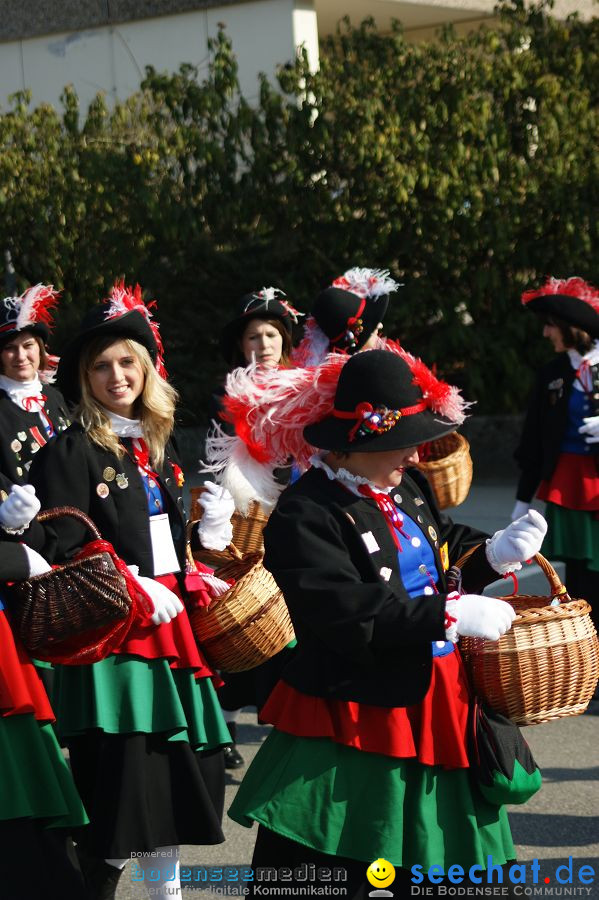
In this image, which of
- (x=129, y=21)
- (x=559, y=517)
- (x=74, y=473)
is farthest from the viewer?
(x=129, y=21)

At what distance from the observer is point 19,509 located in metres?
3.50

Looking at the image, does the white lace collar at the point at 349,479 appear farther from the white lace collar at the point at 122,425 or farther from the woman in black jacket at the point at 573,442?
the woman in black jacket at the point at 573,442

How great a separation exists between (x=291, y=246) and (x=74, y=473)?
29.9ft

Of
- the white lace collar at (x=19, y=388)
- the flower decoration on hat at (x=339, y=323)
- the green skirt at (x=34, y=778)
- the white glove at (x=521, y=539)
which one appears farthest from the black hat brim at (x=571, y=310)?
the green skirt at (x=34, y=778)

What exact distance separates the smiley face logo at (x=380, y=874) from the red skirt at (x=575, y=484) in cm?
328

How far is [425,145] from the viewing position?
12.2m

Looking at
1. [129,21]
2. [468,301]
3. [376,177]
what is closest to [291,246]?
[376,177]

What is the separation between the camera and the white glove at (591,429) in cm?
598

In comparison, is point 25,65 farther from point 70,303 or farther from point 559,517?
point 559,517

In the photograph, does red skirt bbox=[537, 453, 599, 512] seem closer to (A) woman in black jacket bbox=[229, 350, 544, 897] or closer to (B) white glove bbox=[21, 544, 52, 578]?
(A) woman in black jacket bbox=[229, 350, 544, 897]

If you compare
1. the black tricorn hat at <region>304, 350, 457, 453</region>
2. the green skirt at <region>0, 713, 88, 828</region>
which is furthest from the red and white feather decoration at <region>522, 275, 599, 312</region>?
the green skirt at <region>0, 713, 88, 828</region>

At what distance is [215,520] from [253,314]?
1.72 metres

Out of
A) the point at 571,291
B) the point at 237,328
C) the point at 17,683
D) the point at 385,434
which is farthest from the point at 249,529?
the point at 571,291

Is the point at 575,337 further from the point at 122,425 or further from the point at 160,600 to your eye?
the point at 160,600
